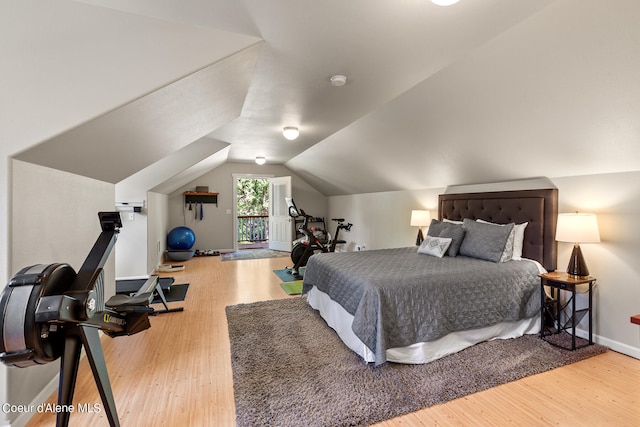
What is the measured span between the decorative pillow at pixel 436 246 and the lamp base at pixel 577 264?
1.07 meters

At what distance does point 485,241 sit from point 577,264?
0.75 metres

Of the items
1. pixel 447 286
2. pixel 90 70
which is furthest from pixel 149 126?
pixel 447 286

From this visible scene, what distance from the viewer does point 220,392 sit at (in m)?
1.95

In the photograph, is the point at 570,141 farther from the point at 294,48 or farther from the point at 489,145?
the point at 294,48

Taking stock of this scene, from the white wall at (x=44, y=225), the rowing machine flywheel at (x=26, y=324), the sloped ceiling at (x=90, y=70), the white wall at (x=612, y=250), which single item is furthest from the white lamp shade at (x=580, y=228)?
the white wall at (x=44, y=225)

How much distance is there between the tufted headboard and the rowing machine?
12.2ft

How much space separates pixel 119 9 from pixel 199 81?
0.57 m

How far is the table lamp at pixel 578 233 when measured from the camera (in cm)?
244

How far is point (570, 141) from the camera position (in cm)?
246

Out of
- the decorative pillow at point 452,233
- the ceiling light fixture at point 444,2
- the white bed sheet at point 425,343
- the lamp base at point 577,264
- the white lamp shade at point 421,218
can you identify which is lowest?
the white bed sheet at point 425,343

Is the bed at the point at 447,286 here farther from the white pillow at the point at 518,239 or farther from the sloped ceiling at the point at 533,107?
the sloped ceiling at the point at 533,107

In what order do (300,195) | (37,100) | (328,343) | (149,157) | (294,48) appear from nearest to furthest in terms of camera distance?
(37,100), (294,48), (328,343), (149,157), (300,195)

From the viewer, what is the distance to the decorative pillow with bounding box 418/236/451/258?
3.29 m

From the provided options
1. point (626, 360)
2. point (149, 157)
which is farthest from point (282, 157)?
point (626, 360)
